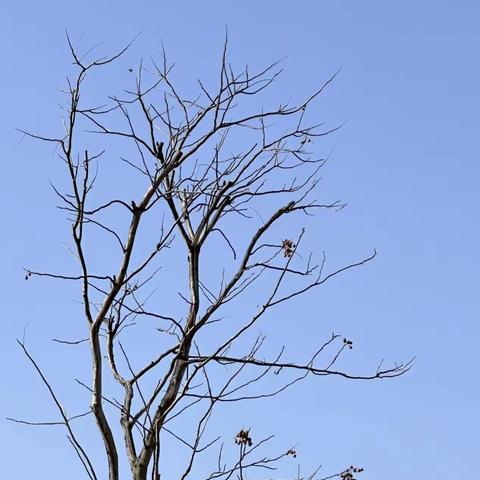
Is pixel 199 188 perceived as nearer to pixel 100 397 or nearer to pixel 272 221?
pixel 272 221

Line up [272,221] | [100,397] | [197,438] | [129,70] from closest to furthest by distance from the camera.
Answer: [100,397]
[197,438]
[272,221]
[129,70]

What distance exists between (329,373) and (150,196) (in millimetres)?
681

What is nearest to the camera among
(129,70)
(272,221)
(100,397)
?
(100,397)

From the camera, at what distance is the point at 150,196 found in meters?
2.26

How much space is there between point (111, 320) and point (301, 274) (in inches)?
21.6

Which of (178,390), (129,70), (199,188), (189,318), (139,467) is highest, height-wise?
(129,70)

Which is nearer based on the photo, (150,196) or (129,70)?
(150,196)

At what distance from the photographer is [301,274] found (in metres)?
2.61

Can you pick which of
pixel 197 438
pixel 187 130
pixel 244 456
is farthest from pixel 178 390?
pixel 187 130

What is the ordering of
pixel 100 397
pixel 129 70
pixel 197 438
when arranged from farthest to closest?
A: 1. pixel 129 70
2. pixel 197 438
3. pixel 100 397

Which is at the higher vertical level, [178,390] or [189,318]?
[189,318]

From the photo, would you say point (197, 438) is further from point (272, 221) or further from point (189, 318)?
point (272, 221)

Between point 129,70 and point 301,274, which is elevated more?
point 129,70

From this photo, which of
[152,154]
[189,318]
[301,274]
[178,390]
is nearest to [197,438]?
[178,390]
